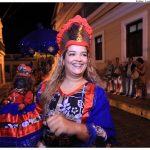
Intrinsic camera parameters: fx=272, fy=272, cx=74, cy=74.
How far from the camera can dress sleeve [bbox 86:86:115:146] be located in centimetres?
185

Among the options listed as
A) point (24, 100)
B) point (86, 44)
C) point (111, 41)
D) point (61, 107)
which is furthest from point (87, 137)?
point (111, 41)

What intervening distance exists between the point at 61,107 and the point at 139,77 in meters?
8.68

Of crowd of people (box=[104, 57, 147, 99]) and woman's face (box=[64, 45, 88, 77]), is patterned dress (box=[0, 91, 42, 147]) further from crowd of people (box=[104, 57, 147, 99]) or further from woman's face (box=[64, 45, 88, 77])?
crowd of people (box=[104, 57, 147, 99])

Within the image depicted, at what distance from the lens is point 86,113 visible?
198cm

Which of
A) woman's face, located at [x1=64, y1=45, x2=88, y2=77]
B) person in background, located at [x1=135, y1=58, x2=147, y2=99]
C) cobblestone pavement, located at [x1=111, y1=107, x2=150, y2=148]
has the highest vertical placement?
woman's face, located at [x1=64, y1=45, x2=88, y2=77]

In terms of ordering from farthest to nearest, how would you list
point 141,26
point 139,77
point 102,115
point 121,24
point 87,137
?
point 121,24
point 141,26
point 139,77
point 102,115
point 87,137

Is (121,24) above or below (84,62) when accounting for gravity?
above

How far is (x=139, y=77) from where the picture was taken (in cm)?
1035

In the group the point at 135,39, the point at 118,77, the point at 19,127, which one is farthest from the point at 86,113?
the point at 118,77

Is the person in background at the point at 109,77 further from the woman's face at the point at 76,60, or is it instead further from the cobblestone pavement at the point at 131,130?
the woman's face at the point at 76,60

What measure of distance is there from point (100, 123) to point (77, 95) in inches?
11.7

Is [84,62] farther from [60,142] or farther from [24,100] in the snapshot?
[24,100]

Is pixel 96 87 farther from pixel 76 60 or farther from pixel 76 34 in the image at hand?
pixel 76 34

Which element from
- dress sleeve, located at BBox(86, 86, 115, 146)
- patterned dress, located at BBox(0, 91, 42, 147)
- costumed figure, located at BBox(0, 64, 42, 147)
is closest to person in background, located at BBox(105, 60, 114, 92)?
costumed figure, located at BBox(0, 64, 42, 147)
